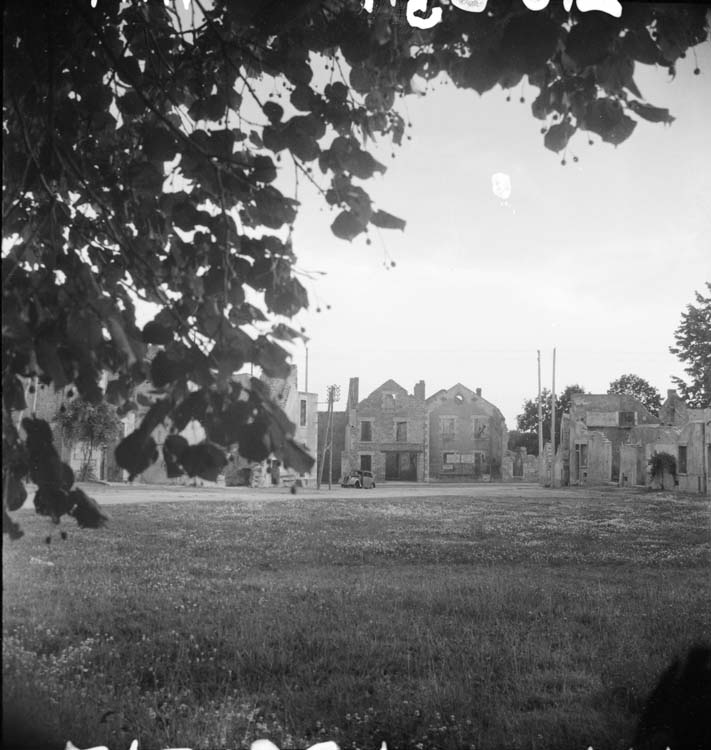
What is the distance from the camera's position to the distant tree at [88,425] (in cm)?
213

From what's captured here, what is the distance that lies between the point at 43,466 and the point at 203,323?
55 centimetres

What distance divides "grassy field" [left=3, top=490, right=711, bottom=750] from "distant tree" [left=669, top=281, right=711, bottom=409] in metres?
0.50

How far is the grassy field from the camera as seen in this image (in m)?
2.07

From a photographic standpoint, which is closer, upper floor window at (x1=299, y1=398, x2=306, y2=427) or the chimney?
upper floor window at (x1=299, y1=398, x2=306, y2=427)

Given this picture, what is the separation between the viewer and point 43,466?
5.23 ft

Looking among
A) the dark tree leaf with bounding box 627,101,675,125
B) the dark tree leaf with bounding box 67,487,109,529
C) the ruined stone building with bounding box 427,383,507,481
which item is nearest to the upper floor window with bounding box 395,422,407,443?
the ruined stone building with bounding box 427,383,507,481

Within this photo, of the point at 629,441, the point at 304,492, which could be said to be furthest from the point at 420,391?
the point at 629,441

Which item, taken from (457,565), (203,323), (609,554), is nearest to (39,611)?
(203,323)

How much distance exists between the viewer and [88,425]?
2.22 m

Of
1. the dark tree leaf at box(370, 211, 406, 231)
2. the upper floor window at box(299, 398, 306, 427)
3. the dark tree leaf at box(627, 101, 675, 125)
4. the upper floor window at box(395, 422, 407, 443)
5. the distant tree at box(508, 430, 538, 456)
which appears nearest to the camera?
the dark tree leaf at box(627, 101, 675, 125)

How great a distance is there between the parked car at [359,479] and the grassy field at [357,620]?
2.8 inches

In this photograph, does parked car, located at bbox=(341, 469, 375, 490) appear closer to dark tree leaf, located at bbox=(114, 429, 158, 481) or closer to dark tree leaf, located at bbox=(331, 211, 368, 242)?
dark tree leaf, located at bbox=(331, 211, 368, 242)

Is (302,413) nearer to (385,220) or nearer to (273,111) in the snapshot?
(385,220)

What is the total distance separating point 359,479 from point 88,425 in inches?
47.7
